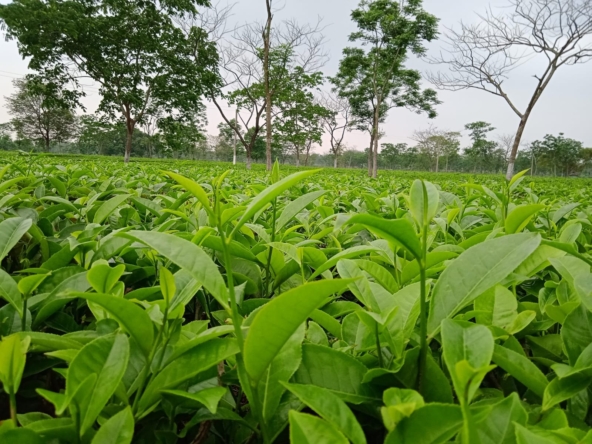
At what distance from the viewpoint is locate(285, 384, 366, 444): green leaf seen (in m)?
0.34

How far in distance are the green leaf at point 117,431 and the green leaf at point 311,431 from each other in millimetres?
161

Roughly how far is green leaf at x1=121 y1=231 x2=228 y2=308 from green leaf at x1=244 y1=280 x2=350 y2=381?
8 cm

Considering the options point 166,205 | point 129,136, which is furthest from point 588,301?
point 129,136

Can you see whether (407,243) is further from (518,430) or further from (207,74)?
(207,74)

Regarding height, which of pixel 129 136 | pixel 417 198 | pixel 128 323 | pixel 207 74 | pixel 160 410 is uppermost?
pixel 207 74

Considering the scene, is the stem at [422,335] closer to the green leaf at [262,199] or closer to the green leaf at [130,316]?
the green leaf at [262,199]

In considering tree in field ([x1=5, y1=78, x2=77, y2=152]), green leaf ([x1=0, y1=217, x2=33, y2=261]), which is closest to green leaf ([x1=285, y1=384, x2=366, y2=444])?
green leaf ([x1=0, y1=217, x2=33, y2=261])

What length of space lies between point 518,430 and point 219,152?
69482mm

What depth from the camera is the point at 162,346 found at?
460 mm

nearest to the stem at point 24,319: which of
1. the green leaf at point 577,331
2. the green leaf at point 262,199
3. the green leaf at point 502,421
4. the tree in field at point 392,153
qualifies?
the green leaf at point 262,199

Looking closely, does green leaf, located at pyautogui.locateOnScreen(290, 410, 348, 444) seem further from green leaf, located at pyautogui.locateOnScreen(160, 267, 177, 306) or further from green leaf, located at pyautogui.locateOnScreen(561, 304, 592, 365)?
green leaf, located at pyautogui.locateOnScreen(561, 304, 592, 365)

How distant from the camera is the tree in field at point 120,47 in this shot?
17.4 meters

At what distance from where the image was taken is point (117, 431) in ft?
1.16

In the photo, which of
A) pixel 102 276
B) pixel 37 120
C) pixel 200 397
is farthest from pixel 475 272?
pixel 37 120
